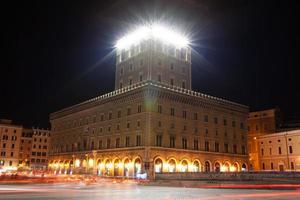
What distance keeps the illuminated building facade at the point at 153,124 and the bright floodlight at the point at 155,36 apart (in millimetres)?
201

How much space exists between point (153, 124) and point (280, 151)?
27.1 m

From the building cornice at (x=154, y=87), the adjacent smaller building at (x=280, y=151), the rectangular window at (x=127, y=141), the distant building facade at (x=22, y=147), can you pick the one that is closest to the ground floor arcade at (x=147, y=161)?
the rectangular window at (x=127, y=141)

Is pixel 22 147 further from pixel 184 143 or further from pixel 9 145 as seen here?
pixel 184 143

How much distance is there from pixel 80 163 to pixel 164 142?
21304mm

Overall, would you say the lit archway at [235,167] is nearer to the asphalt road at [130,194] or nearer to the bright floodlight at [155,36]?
the bright floodlight at [155,36]

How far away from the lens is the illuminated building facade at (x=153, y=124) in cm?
5131

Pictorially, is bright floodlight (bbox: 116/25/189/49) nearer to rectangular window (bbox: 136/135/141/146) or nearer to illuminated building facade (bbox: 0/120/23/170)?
rectangular window (bbox: 136/135/141/146)

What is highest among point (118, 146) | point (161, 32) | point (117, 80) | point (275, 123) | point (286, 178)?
point (161, 32)

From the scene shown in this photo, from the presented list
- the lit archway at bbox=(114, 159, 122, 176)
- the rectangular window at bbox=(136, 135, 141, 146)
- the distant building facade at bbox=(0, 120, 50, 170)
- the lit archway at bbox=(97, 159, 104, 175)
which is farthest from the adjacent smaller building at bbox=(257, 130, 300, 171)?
the distant building facade at bbox=(0, 120, 50, 170)

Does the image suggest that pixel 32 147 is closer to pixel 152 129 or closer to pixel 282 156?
pixel 152 129

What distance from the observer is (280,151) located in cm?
6144

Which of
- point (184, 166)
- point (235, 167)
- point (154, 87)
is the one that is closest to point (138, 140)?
point (154, 87)

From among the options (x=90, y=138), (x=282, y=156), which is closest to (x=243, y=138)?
(x=282, y=156)

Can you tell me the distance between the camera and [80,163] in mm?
64188
